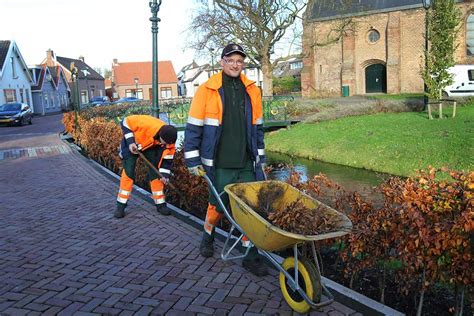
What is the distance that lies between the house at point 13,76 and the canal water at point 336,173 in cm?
3363

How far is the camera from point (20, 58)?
45.1 m

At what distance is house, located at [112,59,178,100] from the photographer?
7856cm

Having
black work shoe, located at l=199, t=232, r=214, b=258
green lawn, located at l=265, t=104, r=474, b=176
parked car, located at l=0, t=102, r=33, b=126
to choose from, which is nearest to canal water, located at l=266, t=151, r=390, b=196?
green lawn, located at l=265, t=104, r=474, b=176

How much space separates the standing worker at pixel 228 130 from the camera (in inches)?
173

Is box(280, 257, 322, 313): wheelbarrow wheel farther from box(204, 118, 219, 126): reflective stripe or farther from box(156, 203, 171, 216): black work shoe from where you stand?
box(156, 203, 171, 216): black work shoe

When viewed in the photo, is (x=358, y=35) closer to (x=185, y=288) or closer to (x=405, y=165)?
(x=405, y=165)

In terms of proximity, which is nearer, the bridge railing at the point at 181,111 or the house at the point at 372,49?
the bridge railing at the point at 181,111

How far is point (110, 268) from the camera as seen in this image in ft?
15.3

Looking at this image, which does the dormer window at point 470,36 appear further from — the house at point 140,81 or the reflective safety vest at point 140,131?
the house at point 140,81

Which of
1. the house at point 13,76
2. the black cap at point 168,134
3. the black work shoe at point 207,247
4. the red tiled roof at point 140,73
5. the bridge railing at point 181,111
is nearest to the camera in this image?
the black work shoe at point 207,247

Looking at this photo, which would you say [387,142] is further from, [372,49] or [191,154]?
[372,49]

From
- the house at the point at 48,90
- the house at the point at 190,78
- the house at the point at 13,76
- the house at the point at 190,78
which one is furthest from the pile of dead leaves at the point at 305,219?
the house at the point at 190,78

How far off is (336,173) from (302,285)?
9960 millimetres

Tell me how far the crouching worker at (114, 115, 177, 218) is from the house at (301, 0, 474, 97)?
31974mm
